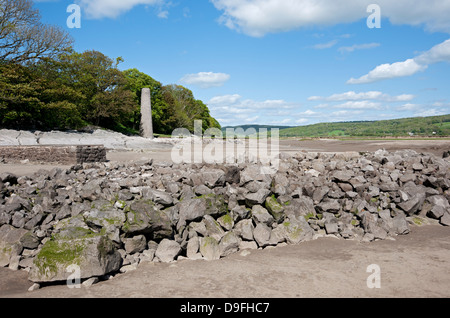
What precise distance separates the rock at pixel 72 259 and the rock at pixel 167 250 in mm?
1037

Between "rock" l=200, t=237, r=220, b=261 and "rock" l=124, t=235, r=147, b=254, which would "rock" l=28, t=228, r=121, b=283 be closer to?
"rock" l=124, t=235, r=147, b=254

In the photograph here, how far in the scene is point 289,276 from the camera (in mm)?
5965

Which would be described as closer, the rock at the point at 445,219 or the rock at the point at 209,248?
the rock at the point at 209,248

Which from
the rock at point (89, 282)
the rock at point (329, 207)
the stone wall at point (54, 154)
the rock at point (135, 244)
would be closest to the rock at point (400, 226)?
the rock at point (329, 207)

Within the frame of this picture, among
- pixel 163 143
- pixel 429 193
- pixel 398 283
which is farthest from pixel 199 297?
pixel 163 143

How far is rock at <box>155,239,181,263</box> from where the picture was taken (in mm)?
6617

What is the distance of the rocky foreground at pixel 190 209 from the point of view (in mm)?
6434

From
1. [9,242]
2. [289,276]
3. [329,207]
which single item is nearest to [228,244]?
[289,276]

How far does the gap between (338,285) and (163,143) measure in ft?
77.5

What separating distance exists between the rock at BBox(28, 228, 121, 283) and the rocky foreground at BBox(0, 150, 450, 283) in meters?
0.02

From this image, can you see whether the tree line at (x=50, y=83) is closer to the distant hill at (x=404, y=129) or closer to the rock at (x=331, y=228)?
the rock at (x=331, y=228)

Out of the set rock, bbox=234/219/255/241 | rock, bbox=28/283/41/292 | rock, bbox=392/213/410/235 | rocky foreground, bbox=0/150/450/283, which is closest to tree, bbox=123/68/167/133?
rocky foreground, bbox=0/150/450/283

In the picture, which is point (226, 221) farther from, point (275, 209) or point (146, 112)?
point (146, 112)

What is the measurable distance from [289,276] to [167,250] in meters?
2.65
